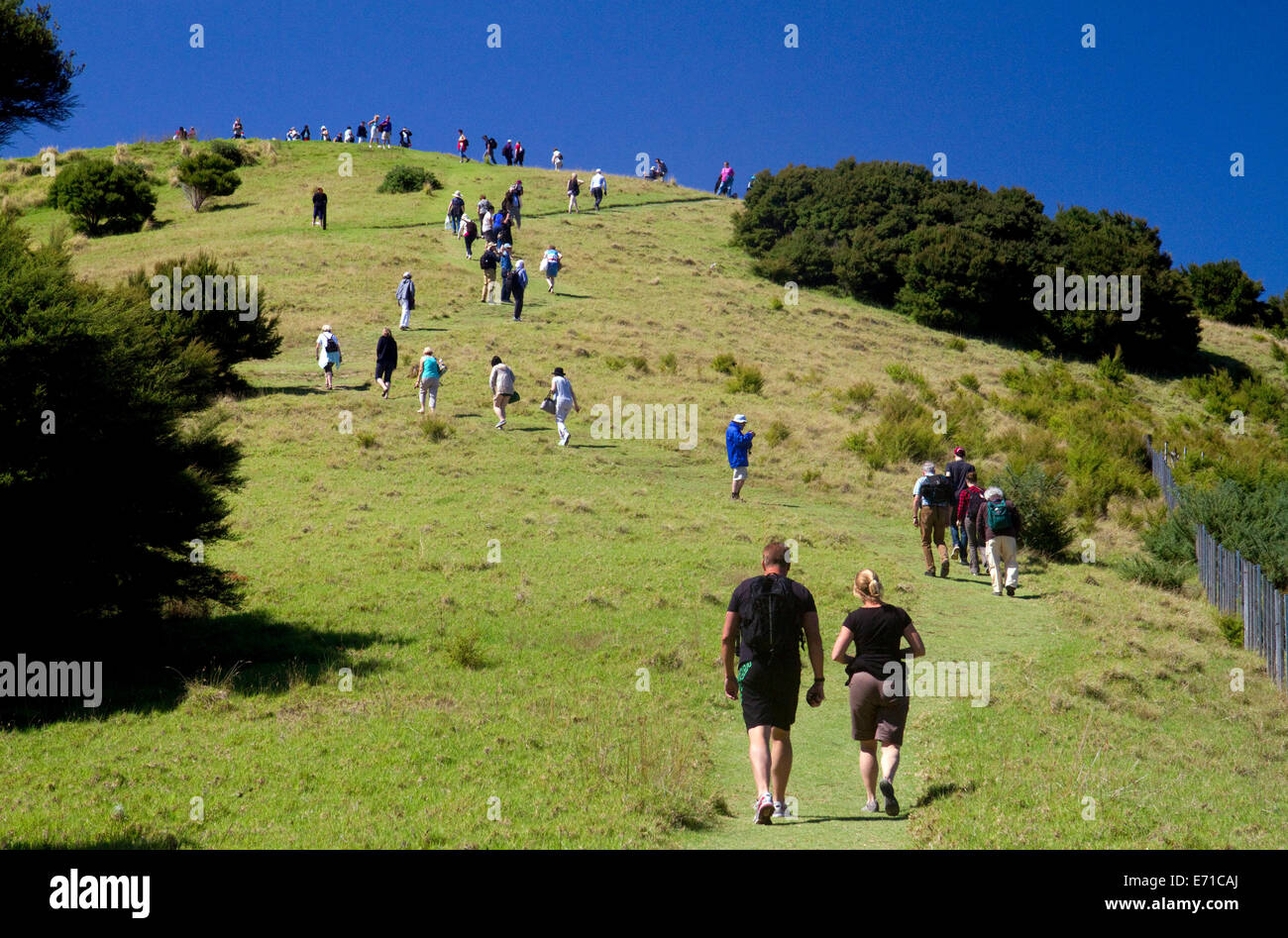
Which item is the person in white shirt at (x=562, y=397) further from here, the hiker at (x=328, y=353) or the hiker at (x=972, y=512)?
the hiker at (x=972, y=512)

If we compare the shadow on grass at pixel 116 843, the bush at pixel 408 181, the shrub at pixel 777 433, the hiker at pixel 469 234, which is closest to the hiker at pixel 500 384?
the shrub at pixel 777 433

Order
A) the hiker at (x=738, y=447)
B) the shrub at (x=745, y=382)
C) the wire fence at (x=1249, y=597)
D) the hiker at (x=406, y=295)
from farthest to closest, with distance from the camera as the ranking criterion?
1. the shrub at (x=745, y=382)
2. the hiker at (x=406, y=295)
3. the hiker at (x=738, y=447)
4. the wire fence at (x=1249, y=597)

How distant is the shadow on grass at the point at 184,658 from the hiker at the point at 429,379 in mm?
11945

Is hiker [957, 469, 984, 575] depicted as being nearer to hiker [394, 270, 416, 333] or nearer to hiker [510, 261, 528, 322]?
hiker [394, 270, 416, 333]

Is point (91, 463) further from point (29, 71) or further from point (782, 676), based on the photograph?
point (782, 676)

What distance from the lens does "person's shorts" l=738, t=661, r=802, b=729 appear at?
24.1ft

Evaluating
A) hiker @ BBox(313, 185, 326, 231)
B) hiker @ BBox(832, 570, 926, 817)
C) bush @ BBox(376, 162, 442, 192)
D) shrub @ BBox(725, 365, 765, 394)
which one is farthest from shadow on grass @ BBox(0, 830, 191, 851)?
bush @ BBox(376, 162, 442, 192)

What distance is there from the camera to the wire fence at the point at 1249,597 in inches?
551

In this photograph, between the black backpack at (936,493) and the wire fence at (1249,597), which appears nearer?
the wire fence at (1249,597)

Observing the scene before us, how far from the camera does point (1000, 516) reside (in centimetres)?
1645

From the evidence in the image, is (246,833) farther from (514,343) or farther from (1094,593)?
(514,343)

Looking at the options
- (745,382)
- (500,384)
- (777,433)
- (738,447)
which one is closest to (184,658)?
(738,447)

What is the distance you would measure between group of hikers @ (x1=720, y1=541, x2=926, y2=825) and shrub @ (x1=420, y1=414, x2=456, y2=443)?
1680 cm
